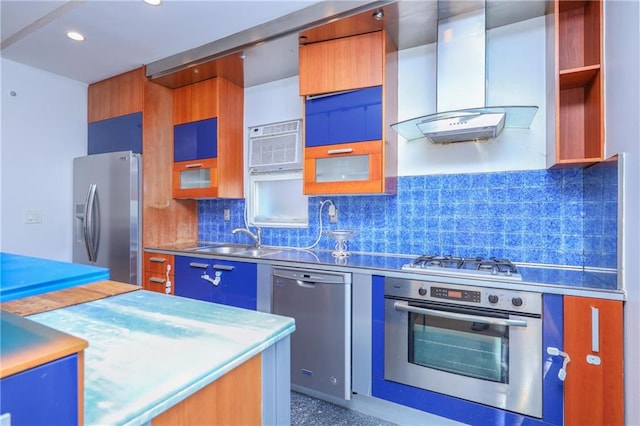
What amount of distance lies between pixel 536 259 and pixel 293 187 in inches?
75.5

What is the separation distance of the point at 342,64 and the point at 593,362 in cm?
213

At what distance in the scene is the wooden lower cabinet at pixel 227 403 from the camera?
681 mm

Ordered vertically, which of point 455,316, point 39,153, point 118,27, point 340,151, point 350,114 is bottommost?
point 455,316

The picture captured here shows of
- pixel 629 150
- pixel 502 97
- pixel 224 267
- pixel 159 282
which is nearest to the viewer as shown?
pixel 629 150

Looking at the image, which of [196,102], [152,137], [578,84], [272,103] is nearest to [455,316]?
[578,84]

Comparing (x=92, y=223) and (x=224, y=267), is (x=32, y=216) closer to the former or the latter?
(x=92, y=223)

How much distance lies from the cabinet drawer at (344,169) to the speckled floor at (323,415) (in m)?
1.40

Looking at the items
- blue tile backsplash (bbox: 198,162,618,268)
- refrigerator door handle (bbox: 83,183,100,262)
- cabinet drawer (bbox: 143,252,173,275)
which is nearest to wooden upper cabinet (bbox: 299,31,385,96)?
blue tile backsplash (bbox: 198,162,618,268)

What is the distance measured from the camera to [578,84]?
181 centimetres

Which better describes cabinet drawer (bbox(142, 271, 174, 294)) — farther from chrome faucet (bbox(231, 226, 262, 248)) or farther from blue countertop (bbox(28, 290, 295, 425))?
blue countertop (bbox(28, 290, 295, 425))

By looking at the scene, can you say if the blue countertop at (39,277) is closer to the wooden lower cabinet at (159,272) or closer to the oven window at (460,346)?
the oven window at (460,346)

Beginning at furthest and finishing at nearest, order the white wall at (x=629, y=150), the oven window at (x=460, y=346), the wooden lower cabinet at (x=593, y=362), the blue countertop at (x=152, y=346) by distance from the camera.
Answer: the oven window at (x=460, y=346) < the wooden lower cabinet at (x=593, y=362) < the white wall at (x=629, y=150) < the blue countertop at (x=152, y=346)

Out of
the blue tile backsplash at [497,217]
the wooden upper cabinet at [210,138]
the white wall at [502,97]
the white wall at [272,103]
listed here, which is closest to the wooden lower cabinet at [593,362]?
the blue tile backsplash at [497,217]

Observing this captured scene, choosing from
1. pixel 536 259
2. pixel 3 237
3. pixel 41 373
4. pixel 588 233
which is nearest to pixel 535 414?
pixel 536 259
